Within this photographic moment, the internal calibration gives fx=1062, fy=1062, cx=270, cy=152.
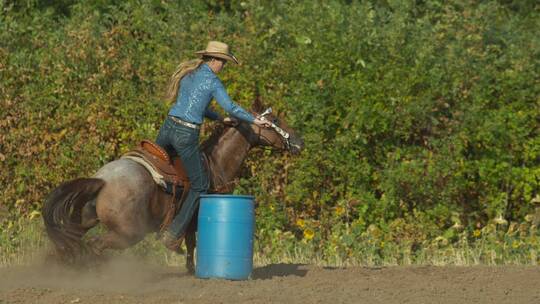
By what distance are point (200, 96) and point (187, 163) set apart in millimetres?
663

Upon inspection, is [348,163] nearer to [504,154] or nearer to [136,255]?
[504,154]

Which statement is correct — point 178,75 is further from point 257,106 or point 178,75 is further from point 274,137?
point 274,137

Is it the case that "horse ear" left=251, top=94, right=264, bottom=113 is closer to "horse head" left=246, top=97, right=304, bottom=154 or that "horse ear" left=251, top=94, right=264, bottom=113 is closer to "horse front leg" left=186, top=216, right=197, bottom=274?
"horse head" left=246, top=97, right=304, bottom=154

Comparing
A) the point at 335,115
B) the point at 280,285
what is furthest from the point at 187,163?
the point at 335,115

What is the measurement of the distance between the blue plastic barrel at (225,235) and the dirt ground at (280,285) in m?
0.16

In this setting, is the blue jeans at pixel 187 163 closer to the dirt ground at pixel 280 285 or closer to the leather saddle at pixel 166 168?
the leather saddle at pixel 166 168

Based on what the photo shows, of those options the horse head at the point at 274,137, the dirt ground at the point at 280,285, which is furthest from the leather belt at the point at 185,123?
the dirt ground at the point at 280,285

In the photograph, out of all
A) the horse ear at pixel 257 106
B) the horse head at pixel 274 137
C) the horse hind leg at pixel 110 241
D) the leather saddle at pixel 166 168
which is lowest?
the horse hind leg at pixel 110 241

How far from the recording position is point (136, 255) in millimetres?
12430

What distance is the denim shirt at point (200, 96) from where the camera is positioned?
10141mm

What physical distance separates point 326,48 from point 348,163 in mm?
1562

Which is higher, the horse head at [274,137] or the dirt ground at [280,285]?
the horse head at [274,137]

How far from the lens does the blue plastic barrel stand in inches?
391

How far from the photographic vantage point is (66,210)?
974 cm
